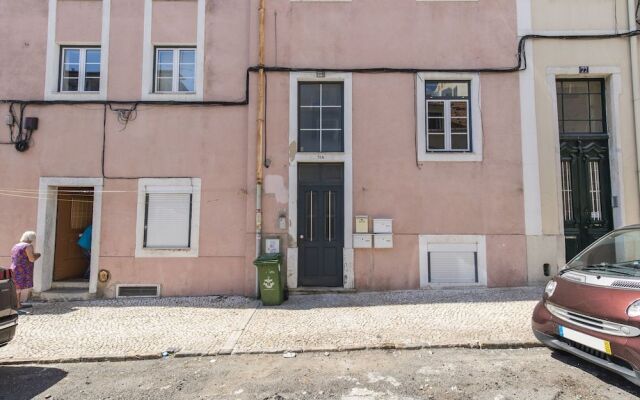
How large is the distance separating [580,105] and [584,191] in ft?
6.41

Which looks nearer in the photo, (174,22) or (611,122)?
(611,122)

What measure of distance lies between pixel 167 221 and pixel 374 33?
6000mm

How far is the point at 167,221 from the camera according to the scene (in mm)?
8023

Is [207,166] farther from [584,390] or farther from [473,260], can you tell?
[584,390]

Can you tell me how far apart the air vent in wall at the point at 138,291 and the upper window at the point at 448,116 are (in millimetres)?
6513

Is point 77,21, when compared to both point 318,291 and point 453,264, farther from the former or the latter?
point 453,264

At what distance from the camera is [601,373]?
4.00 meters

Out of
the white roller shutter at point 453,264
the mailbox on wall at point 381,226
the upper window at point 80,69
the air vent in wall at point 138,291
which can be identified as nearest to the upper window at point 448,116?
the mailbox on wall at point 381,226

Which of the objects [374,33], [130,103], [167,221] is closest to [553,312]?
[374,33]

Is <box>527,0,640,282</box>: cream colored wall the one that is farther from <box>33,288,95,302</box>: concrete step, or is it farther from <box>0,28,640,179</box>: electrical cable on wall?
<box>33,288,95,302</box>: concrete step

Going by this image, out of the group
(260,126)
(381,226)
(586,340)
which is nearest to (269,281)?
(381,226)

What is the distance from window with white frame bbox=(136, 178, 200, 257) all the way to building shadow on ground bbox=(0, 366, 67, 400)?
3528 mm

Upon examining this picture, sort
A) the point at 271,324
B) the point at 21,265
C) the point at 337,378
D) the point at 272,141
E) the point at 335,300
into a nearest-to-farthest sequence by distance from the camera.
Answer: the point at 337,378 → the point at 271,324 → the point at 21,265 → the point at 335,300 → the point at 272,141

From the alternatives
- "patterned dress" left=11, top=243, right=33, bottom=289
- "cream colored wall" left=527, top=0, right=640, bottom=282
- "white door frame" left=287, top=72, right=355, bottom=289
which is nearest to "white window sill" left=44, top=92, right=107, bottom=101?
"patterned dress" left=11, top=243, right=33, bottom=289
